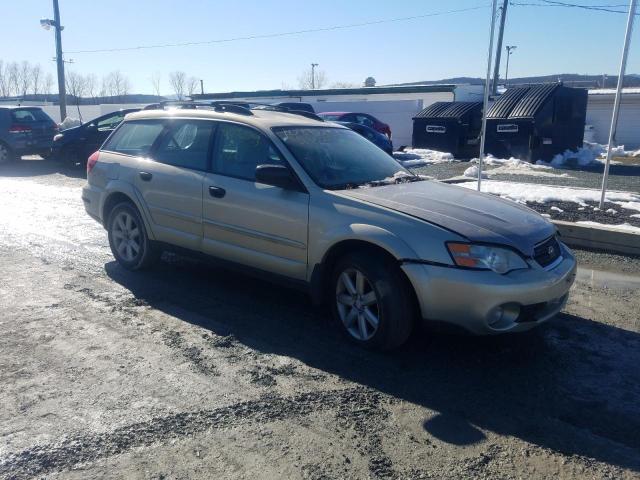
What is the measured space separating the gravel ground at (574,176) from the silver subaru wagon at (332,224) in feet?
Answer: 28.7

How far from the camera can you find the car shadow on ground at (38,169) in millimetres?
15428

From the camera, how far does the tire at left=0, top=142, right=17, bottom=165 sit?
17.2 meters

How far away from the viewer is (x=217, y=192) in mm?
5211

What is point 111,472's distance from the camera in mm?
2924

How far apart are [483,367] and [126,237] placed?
397 cm

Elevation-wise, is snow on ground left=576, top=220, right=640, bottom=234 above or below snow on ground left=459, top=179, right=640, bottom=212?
below

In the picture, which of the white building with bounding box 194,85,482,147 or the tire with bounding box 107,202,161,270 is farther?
the white building with bounding box 194,85,482,147

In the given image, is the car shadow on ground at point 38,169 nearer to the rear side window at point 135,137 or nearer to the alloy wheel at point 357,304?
the rear side window at point 135,137

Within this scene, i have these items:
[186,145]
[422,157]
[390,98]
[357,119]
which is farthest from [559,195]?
[390,98]

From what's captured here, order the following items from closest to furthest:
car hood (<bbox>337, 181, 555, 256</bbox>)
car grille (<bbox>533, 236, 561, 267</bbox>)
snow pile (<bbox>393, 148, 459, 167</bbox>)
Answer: car hood (<bbox>337, 181, 555, 256</bbox>) < car grille (<bbox>533, 236, 561, 267</bbox>) < snow pile (<bbox>393, 148, 459, 167</bbox>)

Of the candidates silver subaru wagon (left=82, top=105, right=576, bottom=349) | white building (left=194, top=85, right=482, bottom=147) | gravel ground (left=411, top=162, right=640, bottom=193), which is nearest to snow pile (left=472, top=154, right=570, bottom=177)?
gravel ground (left=411, top=162, right=640, bottom=193)

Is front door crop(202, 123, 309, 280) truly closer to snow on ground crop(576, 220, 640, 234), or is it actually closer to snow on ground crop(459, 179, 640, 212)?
snow on ground crop(576, 220, 640, 234)

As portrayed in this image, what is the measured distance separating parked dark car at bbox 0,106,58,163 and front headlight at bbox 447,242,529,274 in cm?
1653

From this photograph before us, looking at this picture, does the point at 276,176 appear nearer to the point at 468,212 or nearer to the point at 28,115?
the point at 468,212
